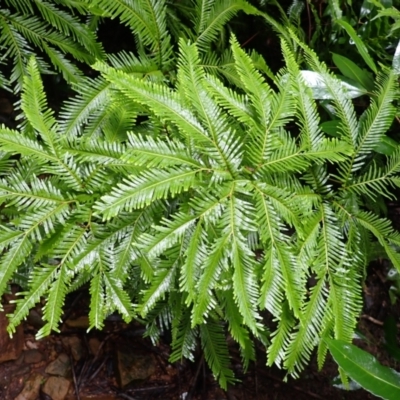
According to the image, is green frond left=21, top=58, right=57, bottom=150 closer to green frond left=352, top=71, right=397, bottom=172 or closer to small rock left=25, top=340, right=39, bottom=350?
green frond left=352, top=71, right=397, bottom=172

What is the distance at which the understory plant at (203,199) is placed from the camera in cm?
86

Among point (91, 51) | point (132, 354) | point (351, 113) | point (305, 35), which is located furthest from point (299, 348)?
point (132, 354)

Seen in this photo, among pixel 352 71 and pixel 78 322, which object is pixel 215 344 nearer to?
pixel 78 322

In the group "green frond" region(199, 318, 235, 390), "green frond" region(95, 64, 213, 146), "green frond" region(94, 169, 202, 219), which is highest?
"green frond" region(95, 64, 213, 146)

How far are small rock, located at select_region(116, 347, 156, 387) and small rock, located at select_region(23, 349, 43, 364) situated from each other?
38cm

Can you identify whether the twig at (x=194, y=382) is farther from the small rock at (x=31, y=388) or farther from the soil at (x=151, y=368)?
the small rock at (x=31, y=388)

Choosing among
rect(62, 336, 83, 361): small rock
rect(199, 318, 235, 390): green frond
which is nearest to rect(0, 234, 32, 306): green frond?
rect(199, 318, 235, 390): green frond

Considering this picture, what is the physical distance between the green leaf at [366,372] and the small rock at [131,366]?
4.28ft

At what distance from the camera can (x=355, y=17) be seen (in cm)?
152

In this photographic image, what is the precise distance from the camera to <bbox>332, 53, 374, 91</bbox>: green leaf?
52.2 inches

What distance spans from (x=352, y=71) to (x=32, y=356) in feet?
6.23

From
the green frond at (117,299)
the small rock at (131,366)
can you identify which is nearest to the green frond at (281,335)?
the green frond at (117,299)

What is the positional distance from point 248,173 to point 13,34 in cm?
83

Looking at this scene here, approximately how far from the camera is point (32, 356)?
2.06 m
